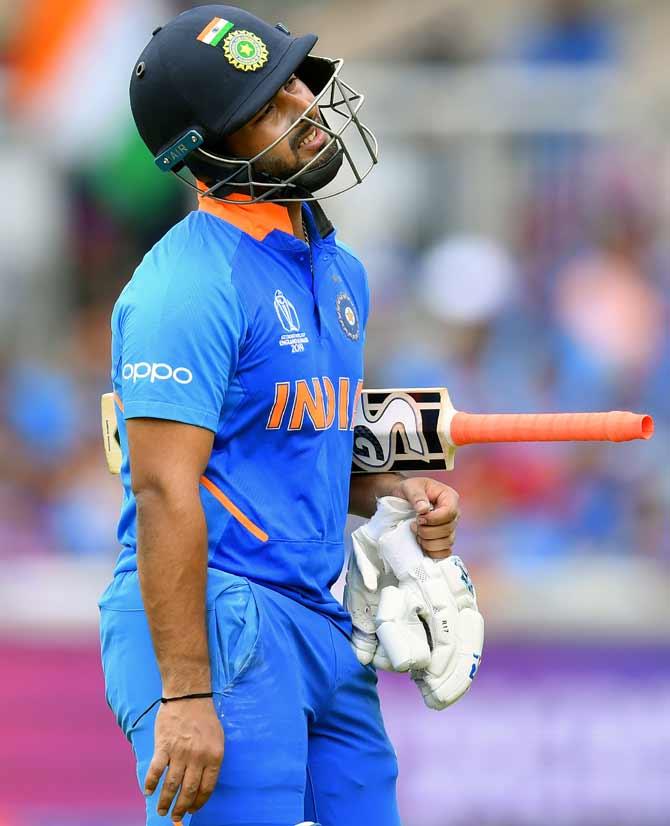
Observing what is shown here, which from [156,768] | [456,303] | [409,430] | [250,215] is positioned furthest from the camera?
[456,303]

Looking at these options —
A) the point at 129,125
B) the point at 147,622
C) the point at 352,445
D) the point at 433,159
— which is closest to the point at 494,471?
the point at 433,159

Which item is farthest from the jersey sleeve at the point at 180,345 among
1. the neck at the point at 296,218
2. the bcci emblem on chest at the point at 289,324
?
the neck at the point at 296,218

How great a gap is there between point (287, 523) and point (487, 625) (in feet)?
11.7

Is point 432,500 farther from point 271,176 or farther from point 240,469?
point 271,176

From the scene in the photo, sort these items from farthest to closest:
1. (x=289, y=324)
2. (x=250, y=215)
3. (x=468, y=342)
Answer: (x=468, y=342) → (x=250, y=215) → (x=289, y=324)

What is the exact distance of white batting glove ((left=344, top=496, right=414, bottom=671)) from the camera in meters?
3.26

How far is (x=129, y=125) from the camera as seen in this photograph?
8.55 m

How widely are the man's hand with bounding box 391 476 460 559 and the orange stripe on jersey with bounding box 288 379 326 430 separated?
0.32 m

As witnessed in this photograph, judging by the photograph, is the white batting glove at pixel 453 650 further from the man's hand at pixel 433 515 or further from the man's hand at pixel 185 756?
the man's hand at pixel 185 756

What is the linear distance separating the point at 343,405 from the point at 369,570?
376 mm

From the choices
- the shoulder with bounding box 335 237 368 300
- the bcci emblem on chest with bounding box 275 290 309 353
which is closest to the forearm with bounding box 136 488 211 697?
the bcci emblem on chest with bounding box 275 290 309 353

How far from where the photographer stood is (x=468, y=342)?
7383mm

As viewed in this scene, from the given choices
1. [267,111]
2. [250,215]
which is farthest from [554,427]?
[267,111]

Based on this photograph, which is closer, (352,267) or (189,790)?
(189,790)
